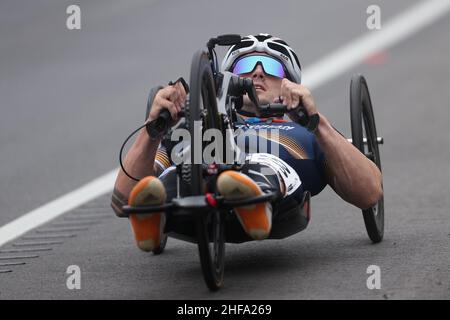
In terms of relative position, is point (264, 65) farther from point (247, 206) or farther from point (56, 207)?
point (56, 207)

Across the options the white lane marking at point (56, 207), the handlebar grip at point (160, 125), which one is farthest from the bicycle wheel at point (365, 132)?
the white lane marking at point (56, 207)

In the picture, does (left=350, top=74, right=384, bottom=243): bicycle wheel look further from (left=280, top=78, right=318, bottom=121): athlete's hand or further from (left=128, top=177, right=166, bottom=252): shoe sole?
(left=128, top=177, right=166, bottom=252): shoe sole

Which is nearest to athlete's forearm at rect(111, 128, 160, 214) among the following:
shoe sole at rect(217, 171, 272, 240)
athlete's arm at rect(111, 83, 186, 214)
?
athlete's arm at rect(111, 83, 186, 214)

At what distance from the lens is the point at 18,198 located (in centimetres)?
1158

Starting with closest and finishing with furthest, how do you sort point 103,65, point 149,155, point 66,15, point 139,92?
point 149,155, point 139,92, point 103,65, point 66,15

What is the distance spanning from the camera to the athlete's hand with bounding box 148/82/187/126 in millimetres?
7203

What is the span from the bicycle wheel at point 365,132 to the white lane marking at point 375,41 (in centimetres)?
880

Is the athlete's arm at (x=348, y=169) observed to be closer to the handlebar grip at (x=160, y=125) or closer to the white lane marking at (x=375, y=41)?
the handlebar grip at (x=160, y=125)

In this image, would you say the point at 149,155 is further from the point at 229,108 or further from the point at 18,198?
the point at 18,198

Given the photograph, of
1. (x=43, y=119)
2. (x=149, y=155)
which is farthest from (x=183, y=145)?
(x=43, y=119)

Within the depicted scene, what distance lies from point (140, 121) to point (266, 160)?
8.36 meters

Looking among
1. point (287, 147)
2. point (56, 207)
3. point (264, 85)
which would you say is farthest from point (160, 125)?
point (56, 207)

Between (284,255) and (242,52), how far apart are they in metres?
1.25

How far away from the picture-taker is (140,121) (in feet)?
52.4
